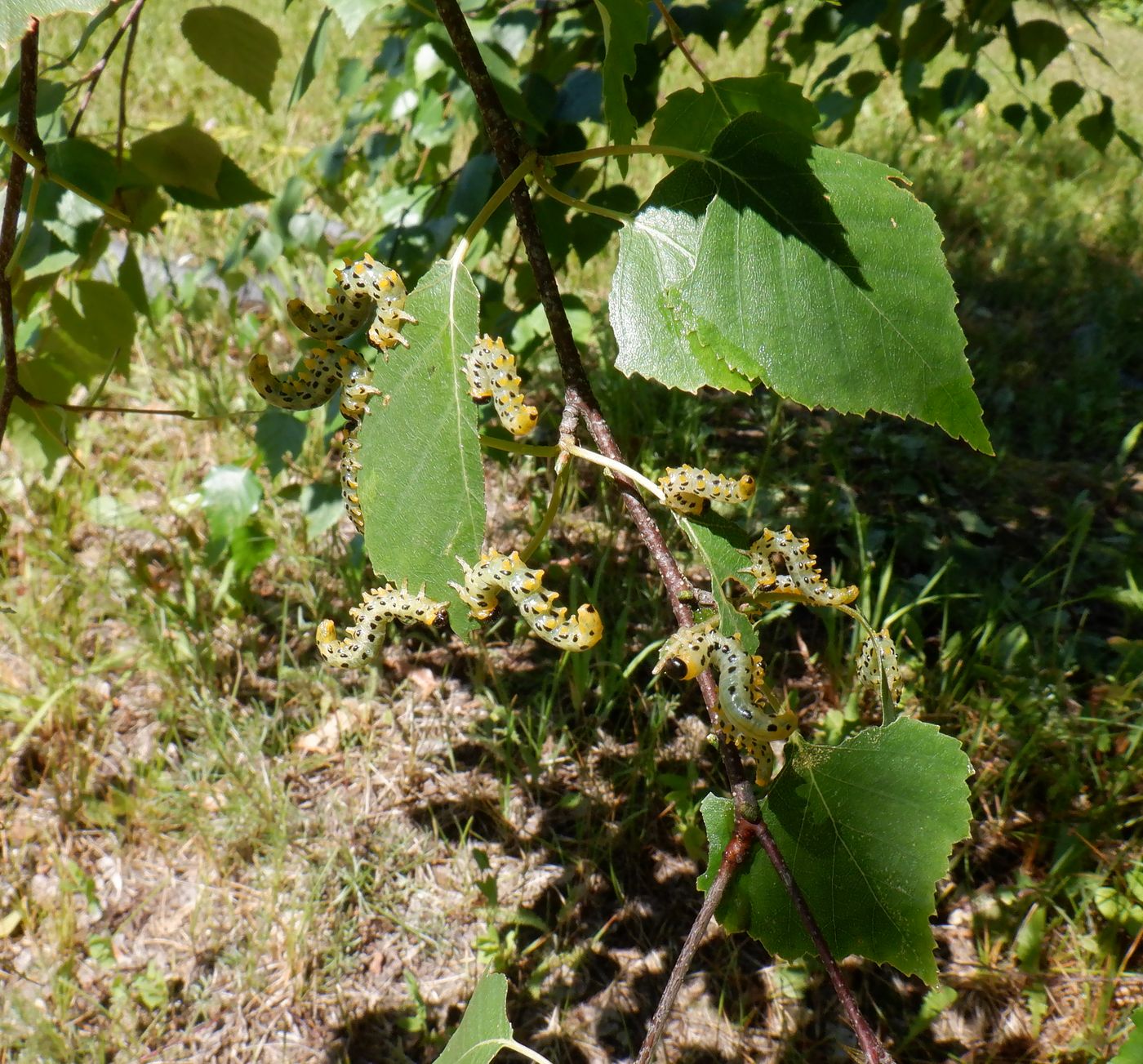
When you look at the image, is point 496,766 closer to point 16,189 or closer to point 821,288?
point 16,189

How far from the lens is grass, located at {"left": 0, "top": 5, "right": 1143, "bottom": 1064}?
6.26ft

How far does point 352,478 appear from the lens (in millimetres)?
758

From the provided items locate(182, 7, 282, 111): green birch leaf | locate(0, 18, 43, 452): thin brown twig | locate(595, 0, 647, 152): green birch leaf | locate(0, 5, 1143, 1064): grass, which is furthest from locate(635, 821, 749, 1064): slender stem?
locate(0, 5, 1143, 1064): grass

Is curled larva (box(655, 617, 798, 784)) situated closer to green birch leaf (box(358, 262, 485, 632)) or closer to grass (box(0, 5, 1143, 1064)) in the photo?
green birch leaf (box(358, 262, 485, 632))

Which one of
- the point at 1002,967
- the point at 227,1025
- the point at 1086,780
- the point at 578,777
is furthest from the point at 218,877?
the point at 1086,780

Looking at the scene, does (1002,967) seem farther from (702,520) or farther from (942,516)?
(702,520)

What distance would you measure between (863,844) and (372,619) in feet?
1.51

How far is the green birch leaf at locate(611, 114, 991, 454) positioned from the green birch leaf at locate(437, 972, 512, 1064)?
460mm

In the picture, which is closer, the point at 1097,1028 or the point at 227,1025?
the point at 1097,1028

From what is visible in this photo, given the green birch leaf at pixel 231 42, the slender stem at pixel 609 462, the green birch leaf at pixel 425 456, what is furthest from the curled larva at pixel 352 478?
the green birch leaf at pixel 231 42

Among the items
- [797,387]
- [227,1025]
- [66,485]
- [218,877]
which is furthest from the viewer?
[66,485]

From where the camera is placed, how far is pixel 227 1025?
6.24 ft

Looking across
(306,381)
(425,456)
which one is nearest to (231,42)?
(306,381)

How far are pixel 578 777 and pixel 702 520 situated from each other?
1607 millimetres
